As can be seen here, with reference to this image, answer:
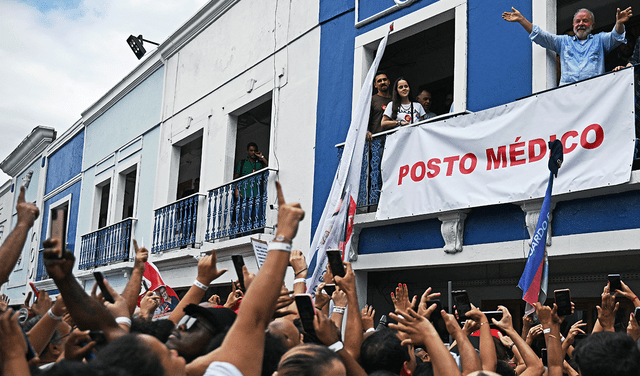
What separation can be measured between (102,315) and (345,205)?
5.32 metres

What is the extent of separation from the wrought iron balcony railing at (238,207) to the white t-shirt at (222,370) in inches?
307

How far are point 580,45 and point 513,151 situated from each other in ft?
3.98

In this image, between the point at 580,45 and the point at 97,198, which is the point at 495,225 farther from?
the point at 97,198

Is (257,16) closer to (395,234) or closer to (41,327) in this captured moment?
(395,234)

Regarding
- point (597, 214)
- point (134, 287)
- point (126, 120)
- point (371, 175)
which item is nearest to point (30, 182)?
point (126, 120)

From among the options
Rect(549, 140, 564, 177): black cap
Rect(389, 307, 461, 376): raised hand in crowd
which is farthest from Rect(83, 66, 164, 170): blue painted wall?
Rect(389, 307, 461, 376): raised hand in crowd

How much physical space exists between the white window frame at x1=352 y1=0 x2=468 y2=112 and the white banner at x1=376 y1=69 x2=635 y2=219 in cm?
58

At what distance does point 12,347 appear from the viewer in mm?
2109

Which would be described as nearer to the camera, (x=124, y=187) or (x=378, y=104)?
(x=378, y=104)

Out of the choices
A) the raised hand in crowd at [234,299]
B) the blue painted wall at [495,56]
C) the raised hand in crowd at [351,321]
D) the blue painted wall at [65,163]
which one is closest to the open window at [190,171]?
the blue painted wall at [65,163]

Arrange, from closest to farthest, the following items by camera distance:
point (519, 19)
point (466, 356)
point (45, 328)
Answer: point (466, 356) < point (45, 328) < point (519, 19)

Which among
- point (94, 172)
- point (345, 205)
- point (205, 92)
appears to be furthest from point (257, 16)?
point (94, 172)

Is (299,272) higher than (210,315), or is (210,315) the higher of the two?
(299,272)

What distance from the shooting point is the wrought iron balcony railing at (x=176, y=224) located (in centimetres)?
1177
